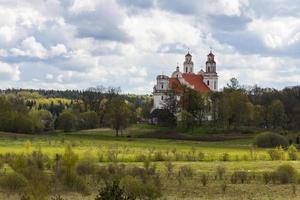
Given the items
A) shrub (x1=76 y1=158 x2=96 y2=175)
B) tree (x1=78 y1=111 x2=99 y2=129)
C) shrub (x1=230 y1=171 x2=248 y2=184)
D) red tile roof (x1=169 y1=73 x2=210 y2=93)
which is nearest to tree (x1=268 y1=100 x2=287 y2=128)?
red tile roof (x1=169 y1=73 x2=210 y2=93)

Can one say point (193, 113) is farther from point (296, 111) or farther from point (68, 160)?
point (68, 160)

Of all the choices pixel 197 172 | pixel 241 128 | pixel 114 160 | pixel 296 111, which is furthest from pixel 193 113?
pixel 197 172

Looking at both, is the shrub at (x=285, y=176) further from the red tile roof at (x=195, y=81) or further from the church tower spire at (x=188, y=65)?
the church tower spire at (x=188, y=65)

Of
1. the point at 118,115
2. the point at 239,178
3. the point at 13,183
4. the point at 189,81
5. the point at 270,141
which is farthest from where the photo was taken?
the point at 189,81

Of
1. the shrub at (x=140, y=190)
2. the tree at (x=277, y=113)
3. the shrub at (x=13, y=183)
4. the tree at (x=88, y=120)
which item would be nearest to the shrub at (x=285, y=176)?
the shrub at (x=140, y=190)

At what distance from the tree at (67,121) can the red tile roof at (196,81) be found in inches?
1351

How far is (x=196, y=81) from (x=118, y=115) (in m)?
41.4

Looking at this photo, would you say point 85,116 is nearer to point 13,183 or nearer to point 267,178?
point 267,178

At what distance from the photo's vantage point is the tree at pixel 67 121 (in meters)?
140

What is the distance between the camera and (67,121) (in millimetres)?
140125

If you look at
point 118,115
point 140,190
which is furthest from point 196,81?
point 140,190

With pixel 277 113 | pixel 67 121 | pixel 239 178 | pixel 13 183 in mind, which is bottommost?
pixel 239 178

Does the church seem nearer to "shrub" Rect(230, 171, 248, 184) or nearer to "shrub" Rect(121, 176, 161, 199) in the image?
"shrub" Rect(230, 171, 248, 184)

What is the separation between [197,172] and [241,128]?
80345mm
